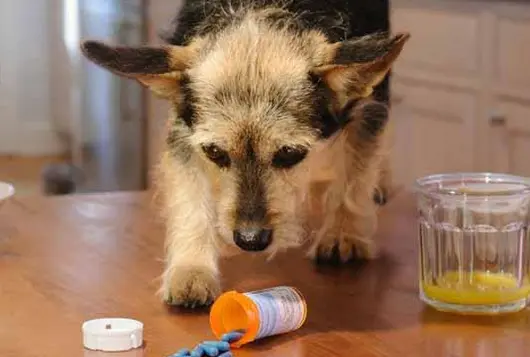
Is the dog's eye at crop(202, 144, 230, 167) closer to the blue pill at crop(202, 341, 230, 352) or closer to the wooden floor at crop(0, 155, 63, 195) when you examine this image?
the blue pill at crop(202, 341, 230, 352)

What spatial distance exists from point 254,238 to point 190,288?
11 cm

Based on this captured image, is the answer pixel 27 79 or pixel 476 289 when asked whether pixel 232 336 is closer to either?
pixel 476 289

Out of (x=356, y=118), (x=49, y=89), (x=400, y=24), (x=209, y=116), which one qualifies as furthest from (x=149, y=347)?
(x=49, y=89)

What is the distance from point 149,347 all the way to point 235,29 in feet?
1.74

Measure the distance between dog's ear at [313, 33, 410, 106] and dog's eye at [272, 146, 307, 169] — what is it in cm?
11

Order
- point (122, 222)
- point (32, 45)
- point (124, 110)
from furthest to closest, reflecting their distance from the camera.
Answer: point (32, 45) → point (124, 110) → point (122, 222)

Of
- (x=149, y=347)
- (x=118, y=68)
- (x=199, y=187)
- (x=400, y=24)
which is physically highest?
(x=400, y=24)

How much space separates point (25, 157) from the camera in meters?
5.54

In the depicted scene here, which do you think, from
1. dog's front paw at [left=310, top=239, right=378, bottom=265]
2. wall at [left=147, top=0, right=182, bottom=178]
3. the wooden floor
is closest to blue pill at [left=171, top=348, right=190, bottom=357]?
dog's front paw at [left=310, top=239, right=378, bottom=265]

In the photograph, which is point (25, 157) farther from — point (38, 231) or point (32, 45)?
point (38, 231)

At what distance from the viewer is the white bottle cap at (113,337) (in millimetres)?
1368

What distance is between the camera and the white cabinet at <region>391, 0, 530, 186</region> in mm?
3352

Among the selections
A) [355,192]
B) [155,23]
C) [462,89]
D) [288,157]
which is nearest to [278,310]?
→ [288,157]

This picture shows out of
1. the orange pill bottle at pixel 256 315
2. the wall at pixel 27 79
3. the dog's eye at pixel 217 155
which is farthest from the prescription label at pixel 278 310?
the wall at pixel 27 79
